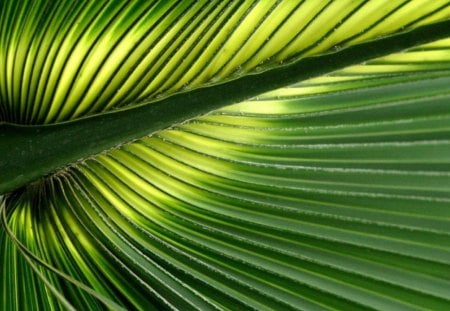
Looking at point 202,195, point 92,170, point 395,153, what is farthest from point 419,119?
point 92,170

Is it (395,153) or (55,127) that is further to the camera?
(55,127)

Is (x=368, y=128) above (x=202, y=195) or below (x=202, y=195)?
above

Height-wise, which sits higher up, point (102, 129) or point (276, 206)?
point (102, 129)

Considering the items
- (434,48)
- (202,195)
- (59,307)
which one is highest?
(434,48)

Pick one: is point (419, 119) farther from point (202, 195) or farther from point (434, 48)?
point (202, 195)

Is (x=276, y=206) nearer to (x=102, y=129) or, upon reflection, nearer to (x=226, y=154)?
(x=226, y=154)

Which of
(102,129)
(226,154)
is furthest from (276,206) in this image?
(102,129)
